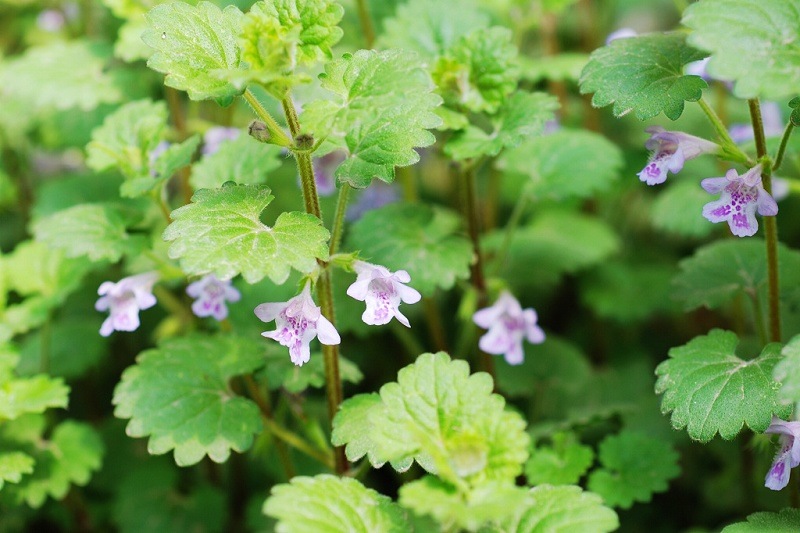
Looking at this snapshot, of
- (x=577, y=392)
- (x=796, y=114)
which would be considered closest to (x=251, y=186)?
(x=796, y=114)

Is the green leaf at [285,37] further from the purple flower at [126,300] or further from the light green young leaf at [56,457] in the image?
the light green young leaf at [56,457]

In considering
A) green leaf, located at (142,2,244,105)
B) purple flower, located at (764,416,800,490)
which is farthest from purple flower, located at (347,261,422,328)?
purple flower, located at (764,416,800,490)

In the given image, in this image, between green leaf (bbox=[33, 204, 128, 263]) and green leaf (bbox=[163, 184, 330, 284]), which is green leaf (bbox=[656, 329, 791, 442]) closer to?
green leaf (bbox=[163, 184, 330, 284])

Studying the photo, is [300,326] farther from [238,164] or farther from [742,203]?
[742,203]

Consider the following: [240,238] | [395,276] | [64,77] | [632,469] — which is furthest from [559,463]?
[64,77]

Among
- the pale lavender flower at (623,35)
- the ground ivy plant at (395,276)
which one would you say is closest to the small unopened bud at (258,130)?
the ground ivy plant at (395,276)

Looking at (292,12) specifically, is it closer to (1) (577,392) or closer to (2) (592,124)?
(1) (577,392)
